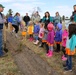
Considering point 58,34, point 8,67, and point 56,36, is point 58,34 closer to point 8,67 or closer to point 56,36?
point 56,36

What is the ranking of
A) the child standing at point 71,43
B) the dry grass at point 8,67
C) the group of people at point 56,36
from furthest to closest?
1. the dry grass at point 8,67
2. the group of people at point 56,36
3. the child standing at point 71,43

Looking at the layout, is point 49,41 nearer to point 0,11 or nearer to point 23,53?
point 23,53

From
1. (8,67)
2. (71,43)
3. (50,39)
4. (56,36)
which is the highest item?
(71,43)

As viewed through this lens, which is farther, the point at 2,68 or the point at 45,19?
the point at 45,19

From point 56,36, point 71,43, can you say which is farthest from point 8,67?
point 56,36

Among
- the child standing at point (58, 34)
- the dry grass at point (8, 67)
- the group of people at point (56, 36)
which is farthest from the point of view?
the child standing at point (58, 34)

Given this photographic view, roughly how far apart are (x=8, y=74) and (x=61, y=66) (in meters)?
1.91

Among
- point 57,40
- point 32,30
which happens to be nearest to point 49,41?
point 57,40

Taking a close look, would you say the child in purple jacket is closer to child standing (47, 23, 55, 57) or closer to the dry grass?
child standing (47, 23, 55, 57)

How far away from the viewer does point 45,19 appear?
1333cm

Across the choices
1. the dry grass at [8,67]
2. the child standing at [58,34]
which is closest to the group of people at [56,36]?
the child standing at [58,34]

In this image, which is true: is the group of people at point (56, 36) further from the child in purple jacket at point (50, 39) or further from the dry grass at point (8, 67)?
the dry grass at point (8, 67)

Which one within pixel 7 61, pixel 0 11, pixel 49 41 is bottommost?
pixel 7 61

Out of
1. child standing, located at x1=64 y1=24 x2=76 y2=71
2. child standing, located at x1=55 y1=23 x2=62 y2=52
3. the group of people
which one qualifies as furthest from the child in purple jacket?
child standing, located at x1=64 y1=24 x2=76 y2=71
